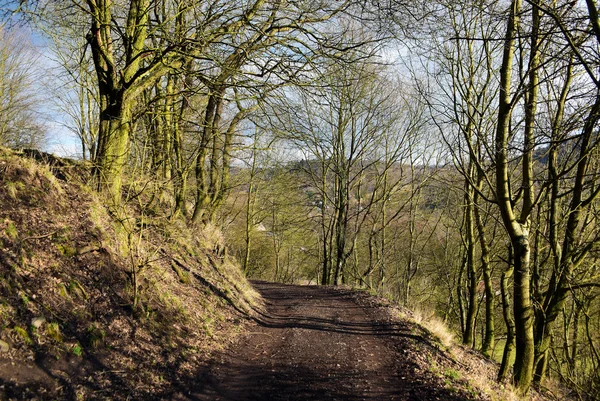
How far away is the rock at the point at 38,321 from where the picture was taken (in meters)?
3.62

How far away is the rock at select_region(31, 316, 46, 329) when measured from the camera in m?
3.62

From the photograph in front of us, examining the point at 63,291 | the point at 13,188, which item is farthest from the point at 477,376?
the point at 13,188

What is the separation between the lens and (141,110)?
662 cm

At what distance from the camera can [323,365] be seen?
18.0 ft

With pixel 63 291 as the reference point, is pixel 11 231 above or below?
above

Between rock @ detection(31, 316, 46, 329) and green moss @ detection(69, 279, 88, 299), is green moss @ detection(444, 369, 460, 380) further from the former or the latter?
rock @ detection(31, 316, 46, 329)

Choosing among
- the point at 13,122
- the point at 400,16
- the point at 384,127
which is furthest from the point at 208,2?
the point at 13,122

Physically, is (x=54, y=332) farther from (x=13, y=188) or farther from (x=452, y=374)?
(x=452, y=374)

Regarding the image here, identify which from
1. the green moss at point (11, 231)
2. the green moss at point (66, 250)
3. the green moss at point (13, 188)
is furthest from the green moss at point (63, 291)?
the green moss at point (13, 188)

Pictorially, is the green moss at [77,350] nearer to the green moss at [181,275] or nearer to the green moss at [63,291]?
the green moss at [63,291]

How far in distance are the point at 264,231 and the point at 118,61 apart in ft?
71.2

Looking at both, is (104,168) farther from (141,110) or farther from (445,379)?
(445,379)

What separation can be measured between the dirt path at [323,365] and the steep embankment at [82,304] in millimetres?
465

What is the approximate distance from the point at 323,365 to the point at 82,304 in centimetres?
327
